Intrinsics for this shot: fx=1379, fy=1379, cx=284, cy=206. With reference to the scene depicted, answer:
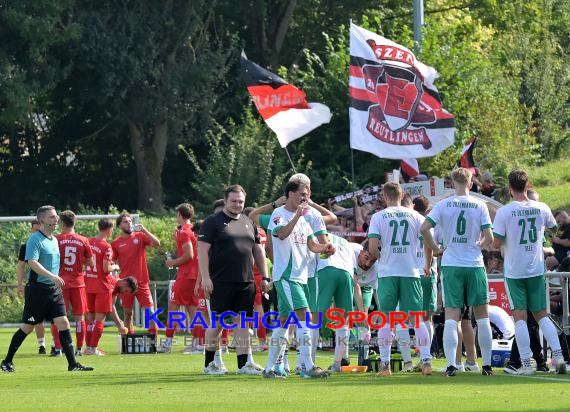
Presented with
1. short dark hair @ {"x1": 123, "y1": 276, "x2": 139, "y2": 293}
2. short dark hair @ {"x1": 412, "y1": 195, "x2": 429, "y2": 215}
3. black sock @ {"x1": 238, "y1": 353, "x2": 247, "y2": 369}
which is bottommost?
black sock @ {"x1": 238, "y1": 353, "x2": 247, "y2": 369}

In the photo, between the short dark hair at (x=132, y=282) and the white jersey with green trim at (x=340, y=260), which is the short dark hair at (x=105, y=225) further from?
the white jersey with green trim at (x=340, y=260)

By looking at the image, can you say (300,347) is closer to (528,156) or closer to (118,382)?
(118,382)

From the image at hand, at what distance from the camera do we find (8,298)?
29297 mm

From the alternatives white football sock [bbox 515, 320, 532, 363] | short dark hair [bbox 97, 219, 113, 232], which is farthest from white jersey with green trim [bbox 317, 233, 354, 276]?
short dark hair [bbox 97, 219, 113, 232]

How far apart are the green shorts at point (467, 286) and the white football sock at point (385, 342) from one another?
79 centimetres

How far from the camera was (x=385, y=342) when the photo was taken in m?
15.1

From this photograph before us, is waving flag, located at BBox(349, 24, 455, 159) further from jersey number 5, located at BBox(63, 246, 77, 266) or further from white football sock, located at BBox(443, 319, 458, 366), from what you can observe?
white football sock, located at BBox(443, 319, 458, 366)

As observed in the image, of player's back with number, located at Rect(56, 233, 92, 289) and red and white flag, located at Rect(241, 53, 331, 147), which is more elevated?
red and white flag, located at Rect(241, 53, 331, 147)

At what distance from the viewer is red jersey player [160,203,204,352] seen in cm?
2017

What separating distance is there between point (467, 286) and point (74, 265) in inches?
283

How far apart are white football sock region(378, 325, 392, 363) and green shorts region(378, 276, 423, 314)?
8.1 inches

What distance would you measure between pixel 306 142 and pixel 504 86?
21.1 feet

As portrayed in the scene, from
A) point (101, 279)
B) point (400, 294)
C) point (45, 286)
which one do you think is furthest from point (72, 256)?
point (400, 294)

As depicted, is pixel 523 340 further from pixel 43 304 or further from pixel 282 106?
pixel 282 106
